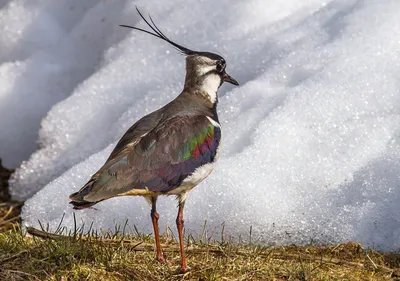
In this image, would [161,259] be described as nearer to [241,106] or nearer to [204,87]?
[204,87]

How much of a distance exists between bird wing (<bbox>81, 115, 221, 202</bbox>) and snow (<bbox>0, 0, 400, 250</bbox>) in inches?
42.2

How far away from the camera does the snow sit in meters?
5.78

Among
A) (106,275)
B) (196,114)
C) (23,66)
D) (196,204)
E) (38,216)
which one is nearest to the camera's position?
(106,275)

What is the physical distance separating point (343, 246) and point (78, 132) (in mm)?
3225

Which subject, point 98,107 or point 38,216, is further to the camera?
point 98,107

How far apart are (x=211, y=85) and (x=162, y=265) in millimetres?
1233

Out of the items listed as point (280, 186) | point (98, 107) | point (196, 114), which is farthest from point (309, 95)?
point (98, 107)

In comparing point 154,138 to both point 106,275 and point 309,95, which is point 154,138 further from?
point 309,95

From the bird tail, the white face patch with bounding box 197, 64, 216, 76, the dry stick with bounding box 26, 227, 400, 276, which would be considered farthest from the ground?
the white face patch with bounding box 197, 64, 216, 76

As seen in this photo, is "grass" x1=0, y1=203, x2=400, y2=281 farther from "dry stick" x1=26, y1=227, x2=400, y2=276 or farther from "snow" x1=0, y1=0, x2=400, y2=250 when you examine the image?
"snow" x1=0, y1=0, x2=400, y2=250

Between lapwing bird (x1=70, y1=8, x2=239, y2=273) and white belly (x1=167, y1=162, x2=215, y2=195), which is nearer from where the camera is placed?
lapwing bird (x1=70, y1=8, x2=239, y2=273)

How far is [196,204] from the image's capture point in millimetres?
5887

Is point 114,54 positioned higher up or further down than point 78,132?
higher up

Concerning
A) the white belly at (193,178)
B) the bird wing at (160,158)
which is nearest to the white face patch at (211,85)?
the bird wing at (160,158)
